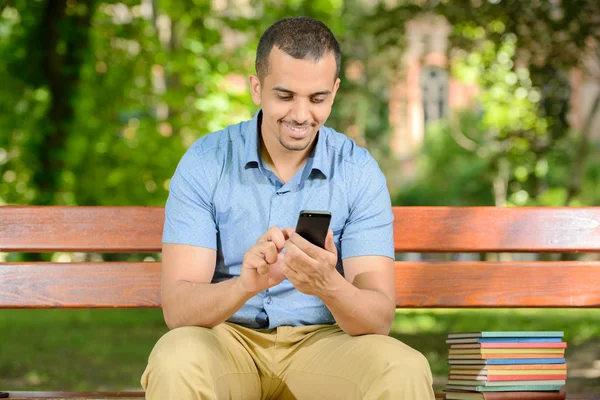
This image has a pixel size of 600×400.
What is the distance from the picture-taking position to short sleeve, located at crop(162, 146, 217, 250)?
3646 mm

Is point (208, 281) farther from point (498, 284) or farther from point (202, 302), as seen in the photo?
point (498, 284)

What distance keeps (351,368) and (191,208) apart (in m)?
0.88

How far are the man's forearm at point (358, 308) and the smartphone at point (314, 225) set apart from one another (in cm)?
19

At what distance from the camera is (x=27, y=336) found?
460 inches

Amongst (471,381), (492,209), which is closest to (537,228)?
(492,209)

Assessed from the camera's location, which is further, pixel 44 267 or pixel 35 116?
pixel 35 116

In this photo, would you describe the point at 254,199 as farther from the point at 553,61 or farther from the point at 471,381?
the point at 553,61

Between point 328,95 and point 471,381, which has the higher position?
point 328,95

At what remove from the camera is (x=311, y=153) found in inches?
153

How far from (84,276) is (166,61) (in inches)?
325

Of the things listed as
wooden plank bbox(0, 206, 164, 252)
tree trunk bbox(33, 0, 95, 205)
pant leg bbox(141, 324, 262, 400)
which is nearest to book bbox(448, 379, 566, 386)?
pant leg bbox(141, 324, 262, 400)

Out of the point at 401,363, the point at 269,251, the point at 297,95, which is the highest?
the point at 297,95

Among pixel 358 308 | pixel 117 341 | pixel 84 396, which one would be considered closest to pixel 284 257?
pixel 358 308

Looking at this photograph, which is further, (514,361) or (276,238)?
(514,361)
